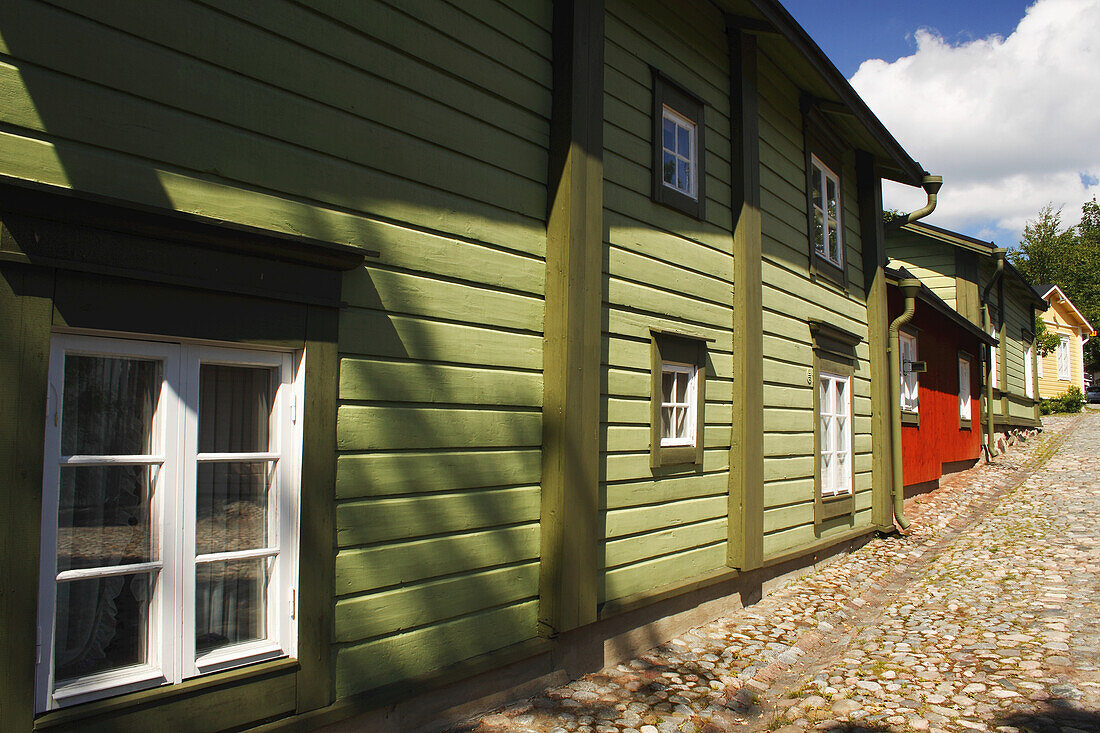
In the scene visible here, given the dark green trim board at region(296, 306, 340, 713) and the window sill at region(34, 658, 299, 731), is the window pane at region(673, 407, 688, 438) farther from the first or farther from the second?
the window sill at region(34, 658, 299, 731)

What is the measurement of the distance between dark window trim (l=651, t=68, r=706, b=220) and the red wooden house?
5.46 metres

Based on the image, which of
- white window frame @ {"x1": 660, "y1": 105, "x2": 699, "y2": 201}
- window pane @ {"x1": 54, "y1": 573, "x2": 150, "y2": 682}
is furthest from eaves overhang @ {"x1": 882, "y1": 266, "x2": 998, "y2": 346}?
window pane @ {"x1": 54, "y1": 573, "x2": 150, "y2": 682}

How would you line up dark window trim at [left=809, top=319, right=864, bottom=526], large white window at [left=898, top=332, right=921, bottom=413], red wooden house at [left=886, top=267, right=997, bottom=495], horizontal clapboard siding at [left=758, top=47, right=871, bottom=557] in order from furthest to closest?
large white window at [left=898, top=332, right=921, bottom=413], red wooden house at [left=886, top=267, right=997, bottom=495], dark window trim at [left=809, top=319, right=864, bottom=526], horizontal clapboard siding at [left=758, top=47, right=871, bottom=557]

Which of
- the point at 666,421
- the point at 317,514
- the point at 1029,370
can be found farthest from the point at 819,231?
the point at 1029,370

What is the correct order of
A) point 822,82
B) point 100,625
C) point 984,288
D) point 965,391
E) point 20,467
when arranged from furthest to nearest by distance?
point 984,288, point 965,391, point 822,82, point 100,625, point 20,467

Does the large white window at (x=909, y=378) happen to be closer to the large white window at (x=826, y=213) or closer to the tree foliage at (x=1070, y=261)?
the large white window at (x=826, y=213)

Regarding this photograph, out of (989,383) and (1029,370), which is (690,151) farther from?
(1029,370)

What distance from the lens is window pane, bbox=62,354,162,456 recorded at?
2.46 metres

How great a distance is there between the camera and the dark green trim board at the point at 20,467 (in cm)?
220

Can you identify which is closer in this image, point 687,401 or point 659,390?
point 659,390

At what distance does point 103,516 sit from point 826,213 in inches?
322

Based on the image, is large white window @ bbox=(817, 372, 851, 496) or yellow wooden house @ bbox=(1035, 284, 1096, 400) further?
yellow wooden house @ bbox=(1035, 284, 1096, 400)

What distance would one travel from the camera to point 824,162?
8.61 metres

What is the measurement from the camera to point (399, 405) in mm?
3473
